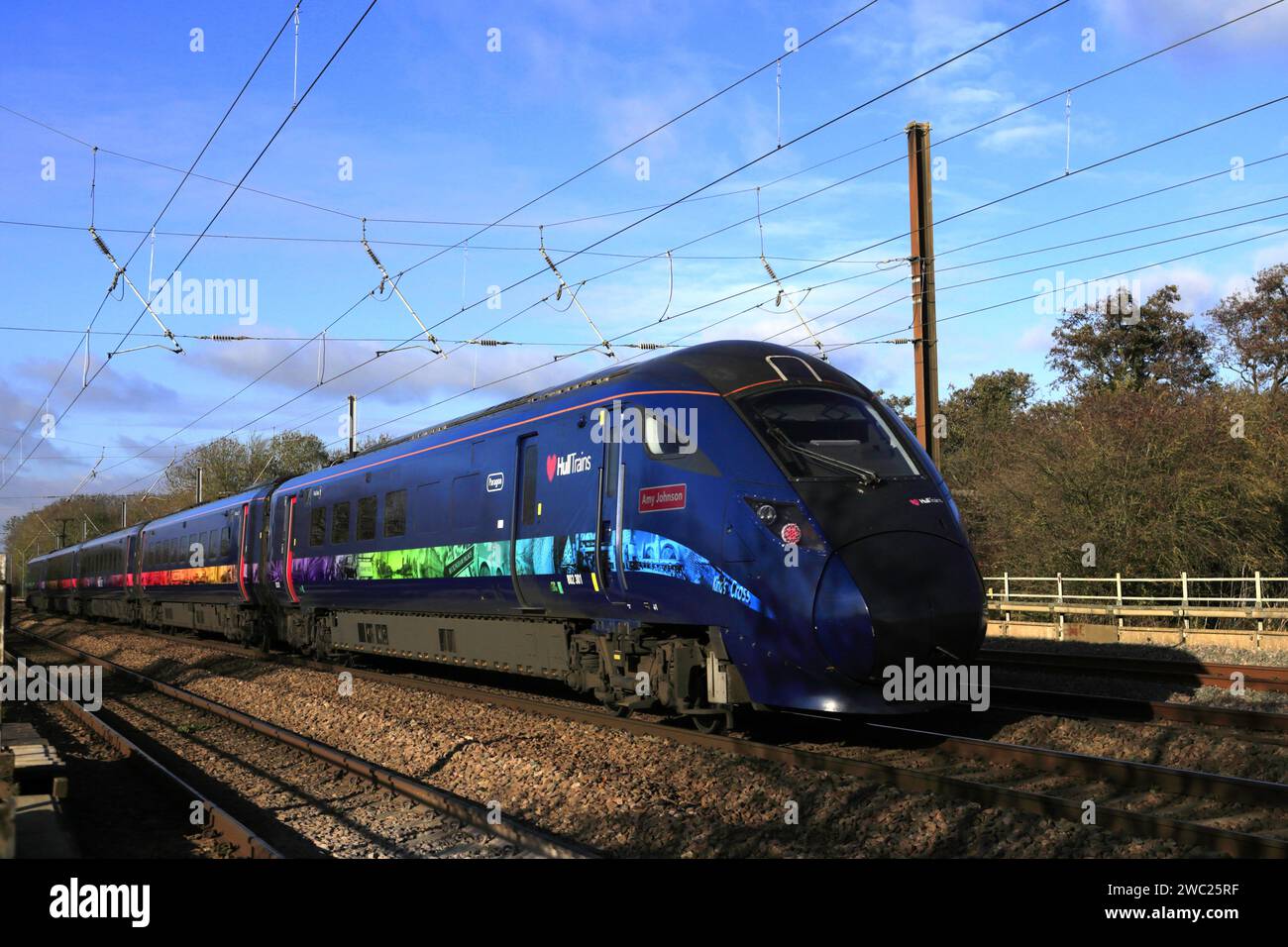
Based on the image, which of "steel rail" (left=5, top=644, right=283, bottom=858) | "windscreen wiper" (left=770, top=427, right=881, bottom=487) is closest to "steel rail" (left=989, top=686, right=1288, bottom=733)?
"windscreen wiper" (left=770, top=427, right=881, bottom=487)

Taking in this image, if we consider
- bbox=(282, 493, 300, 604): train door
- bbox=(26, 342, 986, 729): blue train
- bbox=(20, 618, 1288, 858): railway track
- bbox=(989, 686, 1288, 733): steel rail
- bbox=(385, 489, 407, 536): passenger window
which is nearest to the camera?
bbox=(20, 618, 1288, 858): railway track

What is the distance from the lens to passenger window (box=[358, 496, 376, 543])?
1669cm

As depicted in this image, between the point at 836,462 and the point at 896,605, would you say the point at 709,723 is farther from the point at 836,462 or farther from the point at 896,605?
the point at 836,462

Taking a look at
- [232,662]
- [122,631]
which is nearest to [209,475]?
[122,631]

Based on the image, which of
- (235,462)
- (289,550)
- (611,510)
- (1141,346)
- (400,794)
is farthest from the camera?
(235,462)

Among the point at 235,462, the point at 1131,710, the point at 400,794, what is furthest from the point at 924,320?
the point at 235,462

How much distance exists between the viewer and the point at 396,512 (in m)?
15.8

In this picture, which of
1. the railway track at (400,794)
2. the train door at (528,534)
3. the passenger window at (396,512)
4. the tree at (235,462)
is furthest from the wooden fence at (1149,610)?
the tree at (235,462)

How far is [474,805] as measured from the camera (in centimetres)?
789

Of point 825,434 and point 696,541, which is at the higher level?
point 825,434

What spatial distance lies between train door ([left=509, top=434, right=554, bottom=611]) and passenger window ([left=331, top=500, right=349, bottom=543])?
6326 mm

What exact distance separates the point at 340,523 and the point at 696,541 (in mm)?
10436

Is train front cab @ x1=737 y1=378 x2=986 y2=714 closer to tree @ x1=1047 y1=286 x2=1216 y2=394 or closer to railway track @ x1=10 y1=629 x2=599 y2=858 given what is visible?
railway track @ x1=10 y1=629 x2=599 y2=858
